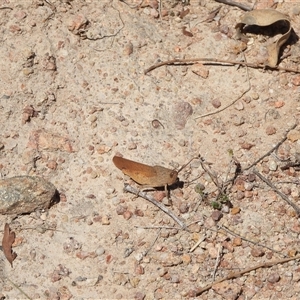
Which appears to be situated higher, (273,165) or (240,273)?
(273,165)

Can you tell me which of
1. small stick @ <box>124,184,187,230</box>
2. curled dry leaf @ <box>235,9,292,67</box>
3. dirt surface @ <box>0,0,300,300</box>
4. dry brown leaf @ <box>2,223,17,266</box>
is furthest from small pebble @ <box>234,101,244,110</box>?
dry brown leaf @ <box>2,223,17,266</box>

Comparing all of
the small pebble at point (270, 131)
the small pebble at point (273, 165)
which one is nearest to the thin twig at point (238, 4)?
the small pebble at point (270, 131)

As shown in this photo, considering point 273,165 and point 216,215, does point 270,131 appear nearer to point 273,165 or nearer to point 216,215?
point 273,165

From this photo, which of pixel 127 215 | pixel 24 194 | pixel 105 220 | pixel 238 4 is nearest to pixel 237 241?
pixel 127 215

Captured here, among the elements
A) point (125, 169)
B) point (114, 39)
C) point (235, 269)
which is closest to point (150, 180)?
point (125, 169)

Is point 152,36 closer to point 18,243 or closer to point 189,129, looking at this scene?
point 189,129
